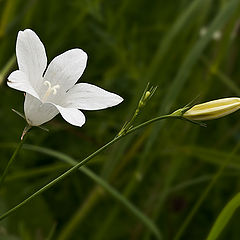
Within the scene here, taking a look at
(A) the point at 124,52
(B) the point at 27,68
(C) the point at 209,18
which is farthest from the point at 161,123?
(C) the point at 209,18

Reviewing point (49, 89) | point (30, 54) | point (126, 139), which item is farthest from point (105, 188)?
point (30, 54)

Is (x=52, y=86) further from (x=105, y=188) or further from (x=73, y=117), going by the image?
(x=105, y=188)

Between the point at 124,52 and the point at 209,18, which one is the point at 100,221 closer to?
the point at 124,52

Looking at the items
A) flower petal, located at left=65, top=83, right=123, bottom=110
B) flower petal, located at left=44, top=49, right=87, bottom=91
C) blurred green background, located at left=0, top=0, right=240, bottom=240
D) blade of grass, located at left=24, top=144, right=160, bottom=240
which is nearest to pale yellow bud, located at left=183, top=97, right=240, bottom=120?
flower petal, located at left=65, top=83, right=123, bottom=110

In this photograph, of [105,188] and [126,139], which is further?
[126,139]

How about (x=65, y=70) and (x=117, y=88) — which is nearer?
(x=65, y=70)
